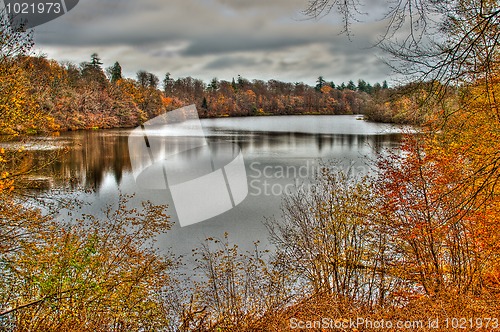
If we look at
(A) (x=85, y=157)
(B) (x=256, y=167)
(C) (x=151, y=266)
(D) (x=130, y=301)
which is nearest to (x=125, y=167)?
(A) (x=85, y=157)

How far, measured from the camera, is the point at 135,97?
6406 cm

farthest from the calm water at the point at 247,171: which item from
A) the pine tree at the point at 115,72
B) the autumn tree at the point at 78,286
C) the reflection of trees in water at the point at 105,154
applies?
the pine tree at the point at 115,72

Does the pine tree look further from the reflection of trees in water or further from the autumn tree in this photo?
the autumn tree

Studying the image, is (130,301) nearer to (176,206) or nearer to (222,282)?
(222,282)

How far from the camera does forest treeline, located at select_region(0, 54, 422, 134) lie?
891cm

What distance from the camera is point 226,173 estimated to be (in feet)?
77.0

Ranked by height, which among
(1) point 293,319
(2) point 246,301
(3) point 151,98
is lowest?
(2) point 246,301

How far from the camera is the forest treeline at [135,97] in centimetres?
891

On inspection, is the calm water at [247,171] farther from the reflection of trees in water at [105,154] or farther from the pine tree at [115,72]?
the pine tree at [115,72]

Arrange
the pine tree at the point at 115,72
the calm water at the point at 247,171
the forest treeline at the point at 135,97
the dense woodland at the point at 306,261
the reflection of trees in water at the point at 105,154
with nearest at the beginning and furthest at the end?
the dense woodland at the point at 306,261
the forest treeline at the point at 135,97
the calm water at the point at 247,171
the reflection of trees in water at the point at 105,154
the pine tree at the point at 115,72

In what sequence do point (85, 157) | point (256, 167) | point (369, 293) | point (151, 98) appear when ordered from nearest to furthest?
point (369, 293)
point (256, 167)
point (85, 157)
point (151, 98)

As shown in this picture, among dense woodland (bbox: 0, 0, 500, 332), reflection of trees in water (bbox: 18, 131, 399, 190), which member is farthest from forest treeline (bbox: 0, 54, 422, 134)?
reflection of trees in water (bbox: 18, 131, 399, 190)

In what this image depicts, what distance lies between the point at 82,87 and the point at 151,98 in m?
13.4

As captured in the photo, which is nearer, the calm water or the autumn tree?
the autumn tree
